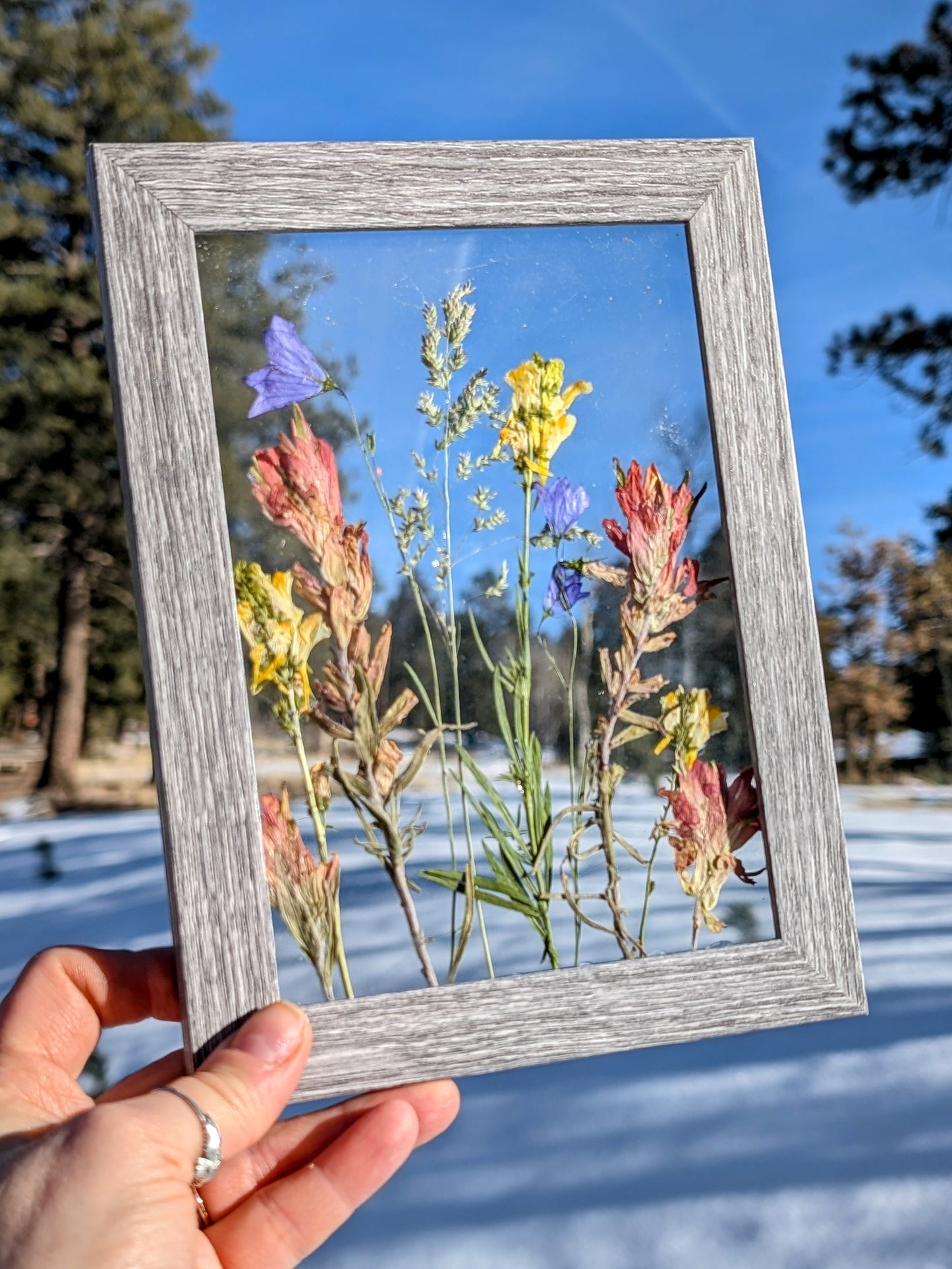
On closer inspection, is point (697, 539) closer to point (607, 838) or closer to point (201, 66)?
A: point (607, 838)

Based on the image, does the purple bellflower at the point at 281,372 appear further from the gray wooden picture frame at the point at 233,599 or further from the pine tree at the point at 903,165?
the pine tree at the point at 903,165

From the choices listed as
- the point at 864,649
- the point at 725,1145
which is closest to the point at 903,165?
the point at 864,649

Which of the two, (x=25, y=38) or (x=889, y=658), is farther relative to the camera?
(x=25, y=38)

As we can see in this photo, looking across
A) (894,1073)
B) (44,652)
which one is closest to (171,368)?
(894,1073)

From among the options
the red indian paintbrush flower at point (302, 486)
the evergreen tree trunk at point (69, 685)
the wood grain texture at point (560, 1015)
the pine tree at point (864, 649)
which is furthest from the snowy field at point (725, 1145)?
the evergreen tree trunk at point (69, 685)

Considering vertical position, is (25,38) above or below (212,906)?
above

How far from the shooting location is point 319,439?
72 centimetres

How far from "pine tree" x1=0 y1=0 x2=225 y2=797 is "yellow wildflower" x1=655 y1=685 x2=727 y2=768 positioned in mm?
2795

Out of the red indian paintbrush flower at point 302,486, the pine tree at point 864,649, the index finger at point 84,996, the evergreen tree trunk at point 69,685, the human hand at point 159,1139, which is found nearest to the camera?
the human hand at point 159,1139

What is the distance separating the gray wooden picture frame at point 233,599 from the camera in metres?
0.65

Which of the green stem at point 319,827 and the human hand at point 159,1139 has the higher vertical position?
the green stem at point 319,827

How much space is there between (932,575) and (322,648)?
2030 mm

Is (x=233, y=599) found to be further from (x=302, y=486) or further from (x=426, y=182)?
(x=426, y=182)

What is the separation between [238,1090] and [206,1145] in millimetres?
45
